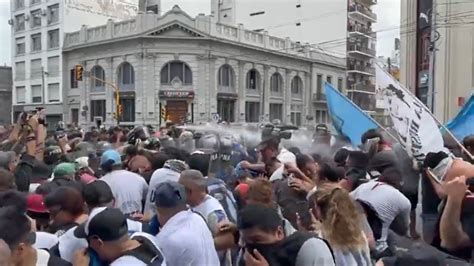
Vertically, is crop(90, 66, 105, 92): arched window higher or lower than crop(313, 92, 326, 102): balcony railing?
higher

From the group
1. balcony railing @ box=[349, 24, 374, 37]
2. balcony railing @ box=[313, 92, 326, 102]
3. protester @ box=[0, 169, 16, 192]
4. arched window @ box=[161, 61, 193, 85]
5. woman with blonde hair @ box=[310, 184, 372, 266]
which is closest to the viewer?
woman with blonde hair @ box=[310, 184, 372, 266]

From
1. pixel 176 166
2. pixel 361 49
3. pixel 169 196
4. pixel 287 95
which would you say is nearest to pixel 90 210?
pixel 169 196

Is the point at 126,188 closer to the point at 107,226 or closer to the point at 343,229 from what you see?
the point at 107,226

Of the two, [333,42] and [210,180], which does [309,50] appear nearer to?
[333,42]

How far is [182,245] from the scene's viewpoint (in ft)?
13.4

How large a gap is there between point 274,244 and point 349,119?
24.6 feet

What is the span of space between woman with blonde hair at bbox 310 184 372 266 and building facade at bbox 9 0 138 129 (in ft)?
181

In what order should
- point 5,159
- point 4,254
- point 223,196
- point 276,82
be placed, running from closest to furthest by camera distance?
point 4,254 < point 223,196 < point 5,159 < point 276,82

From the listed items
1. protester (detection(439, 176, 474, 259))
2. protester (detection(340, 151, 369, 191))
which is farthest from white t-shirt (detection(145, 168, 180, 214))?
protester (detection(439, 176, 474, 259))

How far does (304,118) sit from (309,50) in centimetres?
662

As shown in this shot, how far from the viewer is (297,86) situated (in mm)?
60219

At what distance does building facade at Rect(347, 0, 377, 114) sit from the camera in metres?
73.9

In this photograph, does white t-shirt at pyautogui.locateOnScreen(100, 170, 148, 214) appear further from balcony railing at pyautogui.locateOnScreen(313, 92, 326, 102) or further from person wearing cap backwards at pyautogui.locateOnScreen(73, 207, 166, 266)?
balcony railing at pyautogui.locateOnScreen(313, 92, 326, 102)

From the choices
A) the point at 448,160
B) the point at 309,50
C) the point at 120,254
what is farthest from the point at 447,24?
the point at 309,50
